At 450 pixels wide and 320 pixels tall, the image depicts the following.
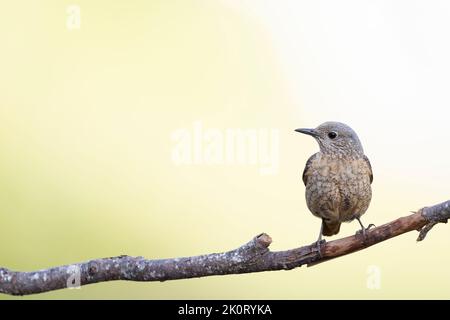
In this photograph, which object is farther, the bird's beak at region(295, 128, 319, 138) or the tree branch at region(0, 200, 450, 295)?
the bird's beak at region(295, 128, 319, 138)

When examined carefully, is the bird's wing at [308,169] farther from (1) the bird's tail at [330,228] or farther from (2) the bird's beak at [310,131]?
(1) the bird's tail at [330,228]

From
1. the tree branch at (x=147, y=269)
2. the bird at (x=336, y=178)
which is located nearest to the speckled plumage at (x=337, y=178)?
the bird at (x=336, y=178)

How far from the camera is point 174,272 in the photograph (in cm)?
578

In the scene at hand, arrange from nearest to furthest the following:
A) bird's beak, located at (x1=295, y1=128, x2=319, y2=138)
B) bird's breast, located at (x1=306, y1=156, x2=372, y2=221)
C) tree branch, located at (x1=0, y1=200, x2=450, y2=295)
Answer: tree branch, located at (x1=0, y1=200, x2=450, y2=295)
bird's breast, located at (x1=306, y1=156, x2=372, y2=221)
bird's beak, located at (x1=295, y1=128, x2=319, y2=138)

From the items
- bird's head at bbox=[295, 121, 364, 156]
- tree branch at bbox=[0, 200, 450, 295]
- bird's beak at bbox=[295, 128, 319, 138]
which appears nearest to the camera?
tree branch at bbox=[0, 200, 450, 295]

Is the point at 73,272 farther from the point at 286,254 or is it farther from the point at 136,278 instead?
the point at 286,254

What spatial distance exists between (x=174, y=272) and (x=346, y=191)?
95.8 inches

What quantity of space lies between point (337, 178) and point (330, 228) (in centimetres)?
71

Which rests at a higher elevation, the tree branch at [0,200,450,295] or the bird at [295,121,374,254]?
the bird at [295,121,374,254]

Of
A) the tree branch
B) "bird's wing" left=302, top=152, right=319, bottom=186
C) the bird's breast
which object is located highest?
"bird's wing" left=302, top=152, right=319, bottom=186

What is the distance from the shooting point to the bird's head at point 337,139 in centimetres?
758

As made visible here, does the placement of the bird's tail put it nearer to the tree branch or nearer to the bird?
the bird

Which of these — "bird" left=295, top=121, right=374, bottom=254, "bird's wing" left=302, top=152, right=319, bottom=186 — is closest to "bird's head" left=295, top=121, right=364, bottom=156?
→ "bird" left=295, top=121, right=374, bottom=254

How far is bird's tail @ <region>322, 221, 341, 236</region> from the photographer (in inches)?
300
